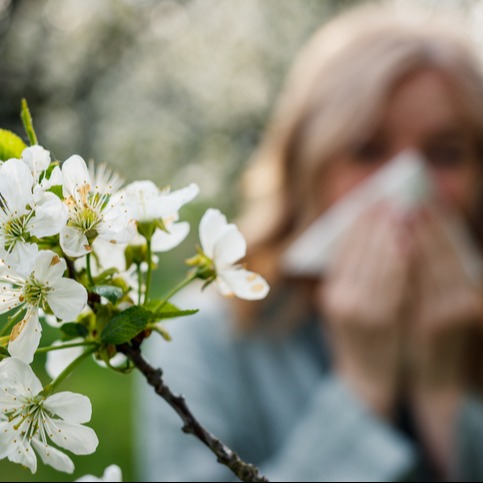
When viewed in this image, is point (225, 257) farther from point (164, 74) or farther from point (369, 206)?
point (164, 74)

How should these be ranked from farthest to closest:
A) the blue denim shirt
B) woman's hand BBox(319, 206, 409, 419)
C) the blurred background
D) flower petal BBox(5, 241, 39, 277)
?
the blurred background < woman's hand BBox(319, 206, 409, 419) < the blue denim shirt < flower petal BBox(5, 241, 39, 277)

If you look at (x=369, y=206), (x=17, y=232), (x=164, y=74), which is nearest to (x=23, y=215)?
(x=17, y=232)

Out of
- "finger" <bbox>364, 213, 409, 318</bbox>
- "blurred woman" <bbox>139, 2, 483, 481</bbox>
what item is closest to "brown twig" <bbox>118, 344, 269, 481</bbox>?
"blurred woman" <bbox>139, 2, 483, 481</bbox>

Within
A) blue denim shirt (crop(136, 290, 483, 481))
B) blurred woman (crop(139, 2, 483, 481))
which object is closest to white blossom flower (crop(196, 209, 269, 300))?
blue denim shirt (crop(136, 290, 483, 481))

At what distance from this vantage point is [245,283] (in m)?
0.26

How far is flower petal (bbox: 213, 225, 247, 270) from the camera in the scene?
258mm

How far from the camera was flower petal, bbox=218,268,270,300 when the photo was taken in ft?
0.84

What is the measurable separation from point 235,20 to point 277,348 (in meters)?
4.53

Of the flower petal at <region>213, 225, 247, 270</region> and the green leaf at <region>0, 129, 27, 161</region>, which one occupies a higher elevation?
the green leaf at <region>0, 129, 27, 161</region>

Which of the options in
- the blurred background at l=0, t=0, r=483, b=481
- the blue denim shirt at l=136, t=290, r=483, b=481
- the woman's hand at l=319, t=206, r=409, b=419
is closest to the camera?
the blue denim shirt at l=136, t=290, r=483, b=481

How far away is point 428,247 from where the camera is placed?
3.57ft

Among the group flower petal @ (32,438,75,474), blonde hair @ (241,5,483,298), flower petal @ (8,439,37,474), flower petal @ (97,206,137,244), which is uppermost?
blonde hair @ (241,5,483,298)

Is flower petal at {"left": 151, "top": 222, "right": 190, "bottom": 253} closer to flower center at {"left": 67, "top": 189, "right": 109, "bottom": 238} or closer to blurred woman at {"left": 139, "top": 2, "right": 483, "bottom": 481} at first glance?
flower center at {"left": 67, "top": 189, "right": 109, "bottom": 238}

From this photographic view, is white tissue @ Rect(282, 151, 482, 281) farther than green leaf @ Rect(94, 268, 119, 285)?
Yes
